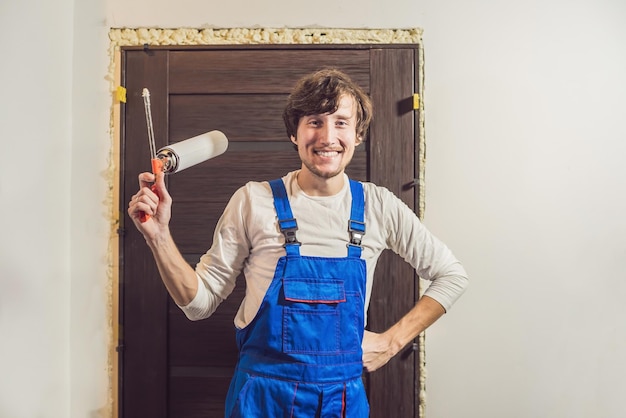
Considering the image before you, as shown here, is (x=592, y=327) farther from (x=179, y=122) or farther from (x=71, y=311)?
(x=71, y=311)

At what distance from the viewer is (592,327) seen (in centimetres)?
186

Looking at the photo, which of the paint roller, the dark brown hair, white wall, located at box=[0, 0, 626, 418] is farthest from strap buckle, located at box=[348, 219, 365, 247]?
white wall, located at box=[0, 0, 626, 418]

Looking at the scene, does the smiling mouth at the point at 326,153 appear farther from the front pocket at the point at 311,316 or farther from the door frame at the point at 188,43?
the door frame at the point at 188,43

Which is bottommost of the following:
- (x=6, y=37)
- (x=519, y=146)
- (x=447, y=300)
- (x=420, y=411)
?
(x=420, y=411)

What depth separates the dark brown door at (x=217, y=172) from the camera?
1857mm

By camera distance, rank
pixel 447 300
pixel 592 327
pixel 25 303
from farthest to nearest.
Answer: pixel 592 327
pixel 25 303
pixel 447 300

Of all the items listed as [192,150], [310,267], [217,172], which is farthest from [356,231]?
[217,172]

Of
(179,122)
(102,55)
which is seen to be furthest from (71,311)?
(102,55)

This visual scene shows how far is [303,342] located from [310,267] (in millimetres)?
196

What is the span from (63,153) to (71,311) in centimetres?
59

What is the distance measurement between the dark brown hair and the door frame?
47 centimetres

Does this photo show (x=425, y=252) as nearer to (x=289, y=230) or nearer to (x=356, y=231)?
(x=356, y=231)

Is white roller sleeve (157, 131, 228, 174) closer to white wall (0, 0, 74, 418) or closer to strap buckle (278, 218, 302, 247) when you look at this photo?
strap buckle (278, 218, 302, 247)

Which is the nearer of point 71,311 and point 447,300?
point 447,300
